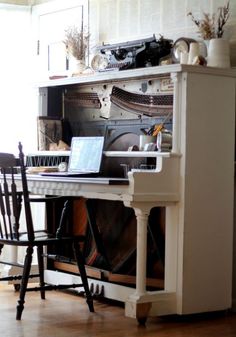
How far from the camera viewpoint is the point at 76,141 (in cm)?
525

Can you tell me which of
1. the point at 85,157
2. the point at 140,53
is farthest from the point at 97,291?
the point at 140,53

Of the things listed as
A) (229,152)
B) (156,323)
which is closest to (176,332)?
(156,323)

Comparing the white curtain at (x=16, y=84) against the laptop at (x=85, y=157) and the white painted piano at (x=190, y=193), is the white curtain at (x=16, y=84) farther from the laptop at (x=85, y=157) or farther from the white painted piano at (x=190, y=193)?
the white painted piano at (x=190, y=193)

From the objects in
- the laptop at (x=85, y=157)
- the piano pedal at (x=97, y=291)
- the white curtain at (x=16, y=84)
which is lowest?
the piano pedal at (x=97, y=291)

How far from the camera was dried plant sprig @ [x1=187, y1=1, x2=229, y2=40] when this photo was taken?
4.79 metres

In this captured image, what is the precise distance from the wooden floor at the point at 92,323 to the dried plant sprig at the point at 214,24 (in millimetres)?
1799

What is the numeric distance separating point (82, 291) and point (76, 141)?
106 cm

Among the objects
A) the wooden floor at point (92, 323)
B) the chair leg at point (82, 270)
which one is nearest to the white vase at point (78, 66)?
the chair leg at point (82, 270)

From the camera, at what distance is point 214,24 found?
4.87 meters

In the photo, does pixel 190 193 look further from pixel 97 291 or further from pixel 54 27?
pixel 54 27

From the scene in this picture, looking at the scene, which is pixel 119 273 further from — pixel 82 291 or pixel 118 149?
pixel 118 149

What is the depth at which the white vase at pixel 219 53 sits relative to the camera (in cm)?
467

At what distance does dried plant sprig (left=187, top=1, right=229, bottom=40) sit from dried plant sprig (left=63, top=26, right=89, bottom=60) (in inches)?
45.1

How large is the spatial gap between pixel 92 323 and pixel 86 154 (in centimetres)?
120
